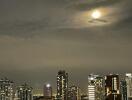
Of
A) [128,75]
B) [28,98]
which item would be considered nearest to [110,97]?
[128,75]

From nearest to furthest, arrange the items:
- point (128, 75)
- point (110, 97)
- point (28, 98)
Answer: point (110, 97) < point (128, 75) < point (28, 98)

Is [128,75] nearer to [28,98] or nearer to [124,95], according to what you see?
[124,95]

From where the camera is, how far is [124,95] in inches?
3467

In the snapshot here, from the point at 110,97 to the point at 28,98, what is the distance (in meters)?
32.8

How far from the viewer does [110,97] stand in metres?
78.6

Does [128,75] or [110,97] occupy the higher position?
[128,75]

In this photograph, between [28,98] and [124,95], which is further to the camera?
[28,98]

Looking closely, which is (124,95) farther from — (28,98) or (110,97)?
(28,98)

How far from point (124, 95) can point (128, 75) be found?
631 centimetres

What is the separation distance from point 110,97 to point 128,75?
10.5 meters

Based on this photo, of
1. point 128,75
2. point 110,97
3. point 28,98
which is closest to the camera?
point 110,97

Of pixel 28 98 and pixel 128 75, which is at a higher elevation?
pixel 128 75

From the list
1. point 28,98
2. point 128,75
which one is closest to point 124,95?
point 128,75

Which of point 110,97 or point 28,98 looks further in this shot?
point 28,98
